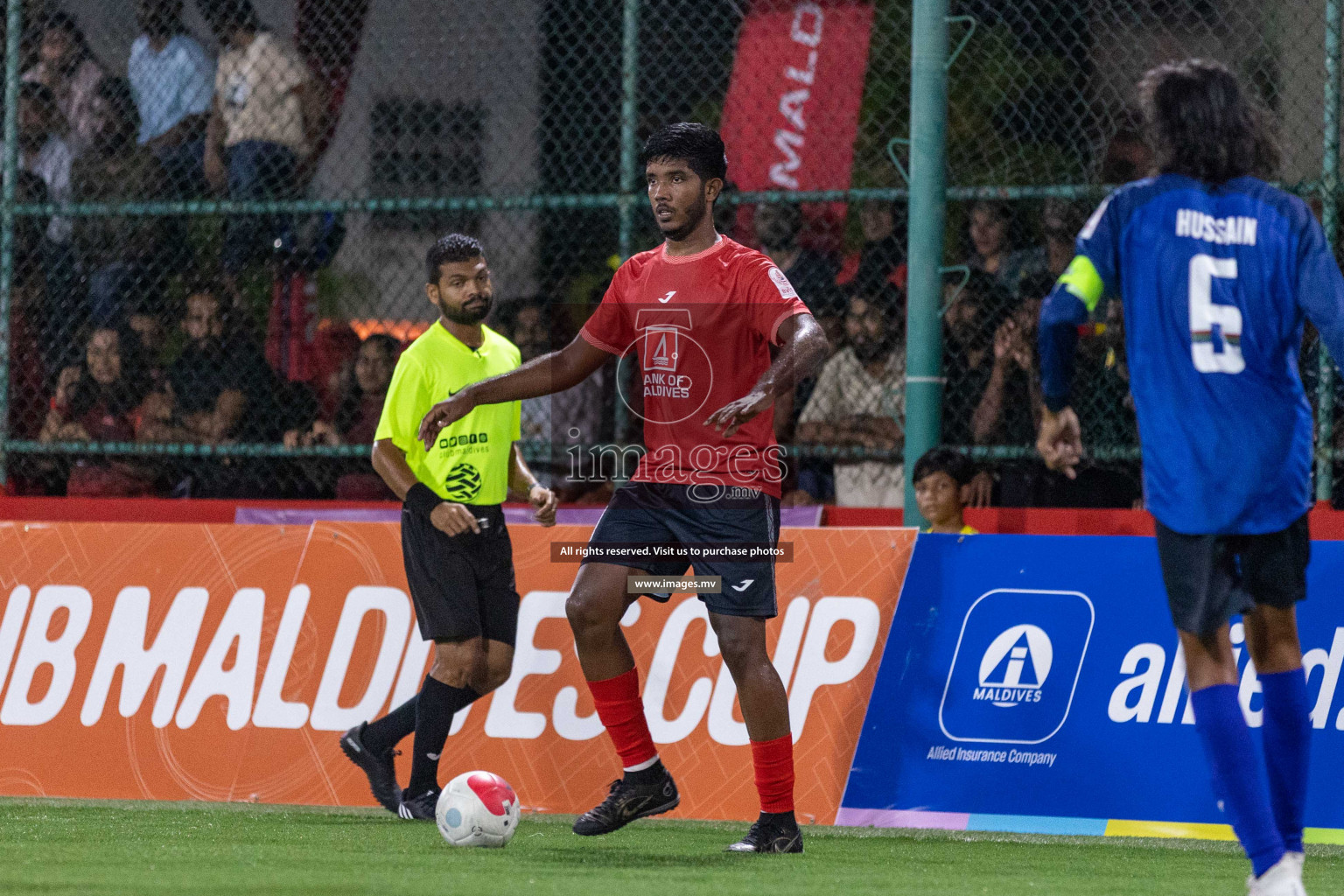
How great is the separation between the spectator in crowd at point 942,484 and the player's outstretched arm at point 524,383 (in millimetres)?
1799

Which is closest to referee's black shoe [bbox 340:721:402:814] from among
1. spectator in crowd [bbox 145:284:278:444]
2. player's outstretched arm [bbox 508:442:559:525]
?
player's outstretched arm [bbox 508:442:559:525]

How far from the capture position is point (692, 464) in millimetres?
5539

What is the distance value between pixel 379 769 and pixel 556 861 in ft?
5.23

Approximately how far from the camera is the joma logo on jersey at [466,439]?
654cm

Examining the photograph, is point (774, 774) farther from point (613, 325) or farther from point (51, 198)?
point (51, 198)

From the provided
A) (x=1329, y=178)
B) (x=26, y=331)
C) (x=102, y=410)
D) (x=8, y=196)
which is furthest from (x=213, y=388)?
(x=1329, y=178)

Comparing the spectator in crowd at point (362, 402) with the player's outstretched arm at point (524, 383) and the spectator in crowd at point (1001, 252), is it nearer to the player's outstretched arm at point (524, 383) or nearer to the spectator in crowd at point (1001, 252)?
the spectator in crowd at point (1001, 252)

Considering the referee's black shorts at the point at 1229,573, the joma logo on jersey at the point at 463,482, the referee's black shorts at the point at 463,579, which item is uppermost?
the referee's black shorts at the point at 1229,573

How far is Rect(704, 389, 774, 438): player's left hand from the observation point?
495 cm

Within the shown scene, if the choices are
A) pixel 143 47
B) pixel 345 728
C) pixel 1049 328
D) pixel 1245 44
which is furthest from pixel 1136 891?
pixel 143 47

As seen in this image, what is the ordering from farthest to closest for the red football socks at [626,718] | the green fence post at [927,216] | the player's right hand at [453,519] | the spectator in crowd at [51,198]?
the spectator in crowd at [51,198]
the green fence post at [927,216]
the player's right hand at [453,519]
the red football socks at [626,718]

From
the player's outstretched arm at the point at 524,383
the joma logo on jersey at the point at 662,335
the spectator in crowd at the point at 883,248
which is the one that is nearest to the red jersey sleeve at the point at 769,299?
the joma logo on jersey at the point at 662,335

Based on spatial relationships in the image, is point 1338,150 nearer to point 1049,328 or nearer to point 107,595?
point 1049,328

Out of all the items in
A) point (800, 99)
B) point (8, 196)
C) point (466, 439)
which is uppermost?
point (800, 99)
